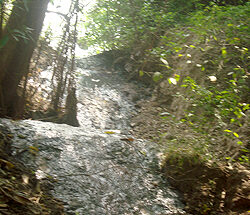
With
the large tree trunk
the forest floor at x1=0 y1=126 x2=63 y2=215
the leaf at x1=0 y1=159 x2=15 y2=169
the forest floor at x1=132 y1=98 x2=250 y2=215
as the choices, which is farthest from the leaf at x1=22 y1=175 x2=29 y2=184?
the forest floor at x1=132 y1=98 x2=250 y2=215

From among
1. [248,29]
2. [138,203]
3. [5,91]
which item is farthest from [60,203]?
[248,29]

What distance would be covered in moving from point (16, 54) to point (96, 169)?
1.59 meters

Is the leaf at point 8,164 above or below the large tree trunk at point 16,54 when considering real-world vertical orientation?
below

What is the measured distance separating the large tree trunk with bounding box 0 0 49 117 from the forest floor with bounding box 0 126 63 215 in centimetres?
67

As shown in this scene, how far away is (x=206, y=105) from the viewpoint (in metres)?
3.50

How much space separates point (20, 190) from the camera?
2064mm

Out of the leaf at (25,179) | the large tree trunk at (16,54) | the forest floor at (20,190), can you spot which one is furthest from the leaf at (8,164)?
the large tree trunk at (16,54)

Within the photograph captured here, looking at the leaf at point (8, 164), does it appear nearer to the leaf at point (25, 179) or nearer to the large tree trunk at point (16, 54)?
the leaf at point (25, 179)

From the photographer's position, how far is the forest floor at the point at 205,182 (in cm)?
328

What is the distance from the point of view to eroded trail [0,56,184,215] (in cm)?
265

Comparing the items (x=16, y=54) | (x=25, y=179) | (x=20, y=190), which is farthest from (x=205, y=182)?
(x=16, y=54)

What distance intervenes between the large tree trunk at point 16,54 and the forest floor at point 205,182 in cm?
200

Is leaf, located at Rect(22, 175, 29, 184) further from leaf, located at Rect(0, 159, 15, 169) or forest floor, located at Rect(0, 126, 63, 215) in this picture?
leaf, located at Rect(0, 159, 15, 169)

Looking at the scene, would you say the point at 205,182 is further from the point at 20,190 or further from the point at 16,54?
the point at 16,54
